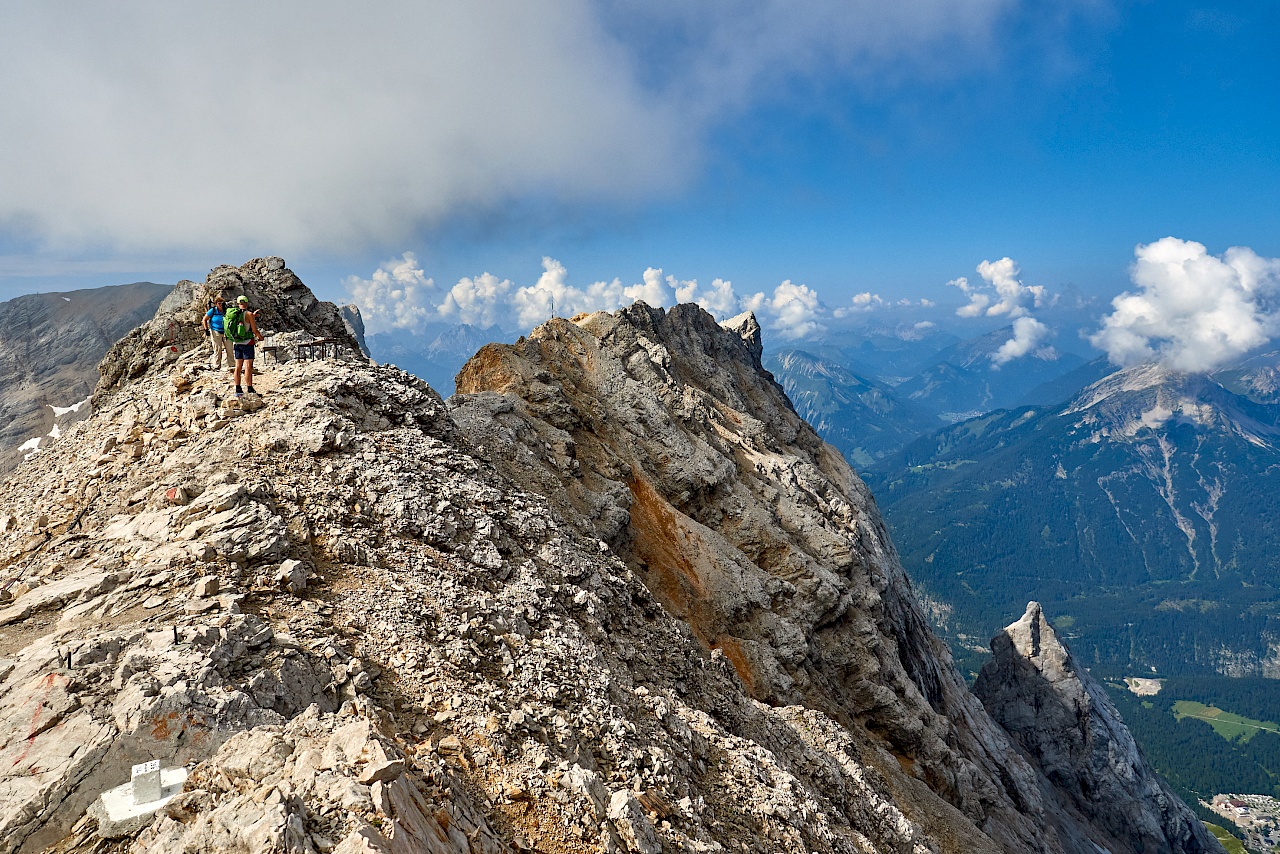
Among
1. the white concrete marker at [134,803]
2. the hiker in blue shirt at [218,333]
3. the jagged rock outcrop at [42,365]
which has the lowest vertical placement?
the white concrete marker at [134,803]

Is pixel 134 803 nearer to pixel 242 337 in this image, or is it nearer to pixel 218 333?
pixel 242 337

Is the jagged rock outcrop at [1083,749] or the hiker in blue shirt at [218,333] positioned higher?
the hiker in blue shirt at [218,333]

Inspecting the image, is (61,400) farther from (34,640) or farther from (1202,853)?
(1202,853)

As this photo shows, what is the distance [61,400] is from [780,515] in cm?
20966

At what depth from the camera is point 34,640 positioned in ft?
39.3

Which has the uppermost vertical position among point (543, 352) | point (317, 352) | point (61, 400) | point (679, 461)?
point (61, 400)

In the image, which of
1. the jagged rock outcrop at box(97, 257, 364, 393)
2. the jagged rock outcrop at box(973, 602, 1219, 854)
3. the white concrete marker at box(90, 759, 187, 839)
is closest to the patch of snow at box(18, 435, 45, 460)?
the jagged rock outcrop at box(97, 257, 364, 393)

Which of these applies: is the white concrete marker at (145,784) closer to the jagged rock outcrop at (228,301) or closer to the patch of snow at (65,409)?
the jagged rock outcrop at (228,301)

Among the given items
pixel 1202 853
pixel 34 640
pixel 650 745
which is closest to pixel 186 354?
pixel 34 640

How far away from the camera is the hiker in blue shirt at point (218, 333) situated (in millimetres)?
22719

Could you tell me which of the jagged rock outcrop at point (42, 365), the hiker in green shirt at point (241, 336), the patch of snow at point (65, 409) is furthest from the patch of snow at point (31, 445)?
the hiker in green shirt at point (241, 336)

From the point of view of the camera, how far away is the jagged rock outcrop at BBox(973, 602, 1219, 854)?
68438mm

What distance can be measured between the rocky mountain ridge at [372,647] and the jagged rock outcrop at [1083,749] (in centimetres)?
5465

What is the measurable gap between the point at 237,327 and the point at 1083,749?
91.1 metres
